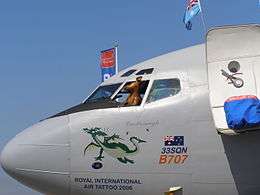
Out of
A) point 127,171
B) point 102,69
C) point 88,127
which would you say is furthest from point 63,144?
point 102,69

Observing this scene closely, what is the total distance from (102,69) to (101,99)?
21189 millimetres

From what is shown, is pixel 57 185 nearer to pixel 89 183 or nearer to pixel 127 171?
pixel 89 183

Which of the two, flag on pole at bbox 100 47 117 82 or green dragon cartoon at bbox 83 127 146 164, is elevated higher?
flag on pole at bbox 100 47 117 82

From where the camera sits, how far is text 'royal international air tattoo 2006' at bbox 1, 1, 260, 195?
12422 mm

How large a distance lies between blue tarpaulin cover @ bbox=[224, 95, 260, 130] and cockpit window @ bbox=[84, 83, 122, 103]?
308 centimetres

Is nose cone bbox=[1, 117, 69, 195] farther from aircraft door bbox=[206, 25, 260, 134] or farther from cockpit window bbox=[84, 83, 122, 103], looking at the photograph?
aircraft door bbox=[206, 25, 260, 134]

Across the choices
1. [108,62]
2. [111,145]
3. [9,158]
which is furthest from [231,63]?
[108,62]

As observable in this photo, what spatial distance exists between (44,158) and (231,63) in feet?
15.5

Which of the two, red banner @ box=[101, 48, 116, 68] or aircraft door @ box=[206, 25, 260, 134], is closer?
aircraft door @ box=[206, 25, 260, 134]

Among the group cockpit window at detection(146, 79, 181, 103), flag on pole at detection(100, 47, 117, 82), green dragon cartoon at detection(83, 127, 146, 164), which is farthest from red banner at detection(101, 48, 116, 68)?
green dragon cartoon at detection(83, 127, 146, 164)

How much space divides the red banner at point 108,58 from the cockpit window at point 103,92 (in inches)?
809

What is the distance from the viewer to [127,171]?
12953mm

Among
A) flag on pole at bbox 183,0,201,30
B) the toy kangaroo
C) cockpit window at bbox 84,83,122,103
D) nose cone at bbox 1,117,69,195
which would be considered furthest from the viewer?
flag on pole at bbox 183,0,201,30

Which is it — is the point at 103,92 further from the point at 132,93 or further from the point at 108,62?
the point at 108,62
